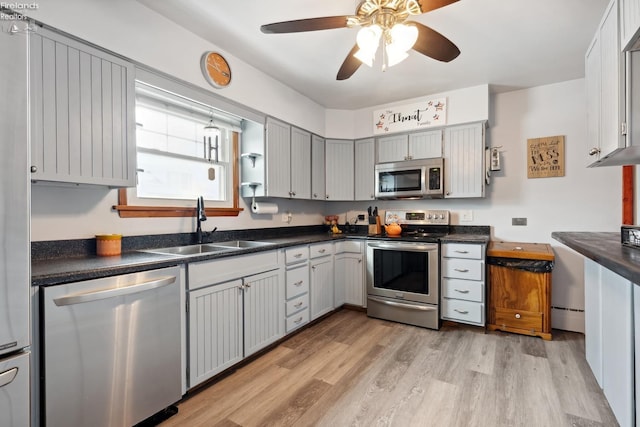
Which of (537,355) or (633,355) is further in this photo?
(537,355)

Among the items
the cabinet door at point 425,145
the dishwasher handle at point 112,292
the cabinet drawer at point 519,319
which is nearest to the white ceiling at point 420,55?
the cabinet door at point 425,145

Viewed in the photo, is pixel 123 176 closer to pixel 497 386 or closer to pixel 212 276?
pixel 212 276

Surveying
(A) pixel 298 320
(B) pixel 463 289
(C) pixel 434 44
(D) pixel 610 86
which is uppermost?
(C) pixel 434 44

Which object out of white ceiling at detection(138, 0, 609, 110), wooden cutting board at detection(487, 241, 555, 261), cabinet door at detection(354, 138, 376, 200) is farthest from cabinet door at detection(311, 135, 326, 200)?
wooden cutting board at detection(487, 241, 555, 261)

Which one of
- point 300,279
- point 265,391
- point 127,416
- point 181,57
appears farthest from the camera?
point 300,279

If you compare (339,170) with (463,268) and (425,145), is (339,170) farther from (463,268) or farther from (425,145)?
(463,268)

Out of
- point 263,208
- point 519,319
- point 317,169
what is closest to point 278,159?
point 263,208

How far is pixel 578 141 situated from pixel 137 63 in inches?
153

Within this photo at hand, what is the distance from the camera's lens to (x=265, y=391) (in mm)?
2002

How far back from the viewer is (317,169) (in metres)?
3.73

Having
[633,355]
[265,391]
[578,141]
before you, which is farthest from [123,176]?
[578,141]

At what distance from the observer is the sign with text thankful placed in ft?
11.1

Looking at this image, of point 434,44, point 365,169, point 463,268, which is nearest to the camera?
point 434,44

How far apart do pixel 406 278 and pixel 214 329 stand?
6.44 ft
